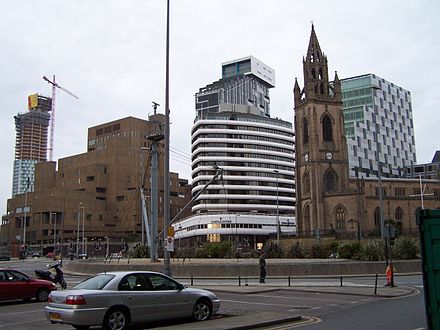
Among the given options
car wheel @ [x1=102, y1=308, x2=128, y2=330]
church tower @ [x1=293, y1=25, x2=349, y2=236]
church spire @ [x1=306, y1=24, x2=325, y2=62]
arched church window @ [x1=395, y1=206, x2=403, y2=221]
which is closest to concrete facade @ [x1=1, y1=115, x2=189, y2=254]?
church tower @ [x1=293, y1=25, x2=349, y2=236]

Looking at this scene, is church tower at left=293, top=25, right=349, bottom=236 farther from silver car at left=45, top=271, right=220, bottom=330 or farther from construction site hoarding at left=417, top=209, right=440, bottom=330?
construction site hoarding at left=417, top=209, right=440, bottom=330

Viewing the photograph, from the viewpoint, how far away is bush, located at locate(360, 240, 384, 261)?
36.5m

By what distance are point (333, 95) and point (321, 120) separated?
22.9 ft

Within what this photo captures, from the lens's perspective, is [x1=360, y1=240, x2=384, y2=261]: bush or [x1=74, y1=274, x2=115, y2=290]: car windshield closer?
[x1=74, y1=274, x2=115, y2=290]: car windshield

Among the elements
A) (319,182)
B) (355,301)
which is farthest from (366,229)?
(355,301)

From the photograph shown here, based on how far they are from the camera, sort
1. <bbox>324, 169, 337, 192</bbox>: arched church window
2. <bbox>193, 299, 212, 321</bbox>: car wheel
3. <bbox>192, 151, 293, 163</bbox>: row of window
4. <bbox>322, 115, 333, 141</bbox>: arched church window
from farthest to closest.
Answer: <bbox>192, 151, 293, 163</bbox>: row of window, <bbox>322, 115, 333, 141</bbox>: arched church window, <bbox>324, 169, 337, 192</bbox>: arched church window, <bbox>193, 299, 212, 321</bbox>: car wheel

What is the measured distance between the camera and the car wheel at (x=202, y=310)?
43.2 ft

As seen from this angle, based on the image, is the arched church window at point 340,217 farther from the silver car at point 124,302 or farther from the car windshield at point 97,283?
the car windshield at point 97,283

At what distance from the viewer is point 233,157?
13325 centimetres

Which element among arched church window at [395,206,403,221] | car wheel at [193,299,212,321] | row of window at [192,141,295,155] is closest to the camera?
car wheel at [193,299,212,321]

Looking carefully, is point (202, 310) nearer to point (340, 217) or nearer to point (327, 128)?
point (340, 217)

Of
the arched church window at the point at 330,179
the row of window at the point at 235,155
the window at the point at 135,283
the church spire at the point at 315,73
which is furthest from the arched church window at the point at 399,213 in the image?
the window at the point at 135,283

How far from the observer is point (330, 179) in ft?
299

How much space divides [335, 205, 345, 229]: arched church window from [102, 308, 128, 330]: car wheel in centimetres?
7731
